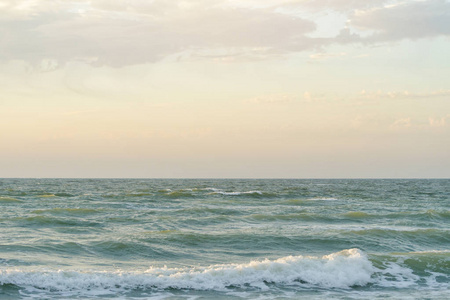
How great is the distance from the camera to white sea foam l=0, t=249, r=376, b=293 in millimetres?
11164

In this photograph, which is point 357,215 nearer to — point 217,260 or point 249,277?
point 217,260

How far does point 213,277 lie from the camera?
1190 cm

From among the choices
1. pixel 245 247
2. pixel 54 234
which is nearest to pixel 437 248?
pixel 245 247

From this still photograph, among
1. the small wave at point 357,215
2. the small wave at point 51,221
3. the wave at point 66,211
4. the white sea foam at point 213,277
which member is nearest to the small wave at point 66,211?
the wave at point 66,211

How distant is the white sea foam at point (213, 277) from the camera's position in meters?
11.2

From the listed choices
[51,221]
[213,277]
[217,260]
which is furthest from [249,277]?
[51,221]

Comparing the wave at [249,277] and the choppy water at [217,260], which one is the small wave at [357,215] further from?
the wave at [249,277]

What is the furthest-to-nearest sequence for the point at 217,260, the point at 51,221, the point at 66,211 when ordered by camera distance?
1. the point at 66,211
2. the point at 51,221
3. the point at 217,260

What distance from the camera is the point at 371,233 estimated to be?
790 inches

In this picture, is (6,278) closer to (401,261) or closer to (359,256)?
(359,256)

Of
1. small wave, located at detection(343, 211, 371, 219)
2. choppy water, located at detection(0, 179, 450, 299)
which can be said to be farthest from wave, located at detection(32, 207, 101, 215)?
small wave, located at detection(343, 211, 371, 219)

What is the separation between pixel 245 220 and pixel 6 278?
1580 cm

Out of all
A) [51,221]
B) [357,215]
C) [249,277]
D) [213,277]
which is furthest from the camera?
[357,215]

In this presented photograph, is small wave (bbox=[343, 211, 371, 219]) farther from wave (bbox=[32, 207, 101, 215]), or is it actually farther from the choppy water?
wave (bbox=[32, 207, 101, 215])
